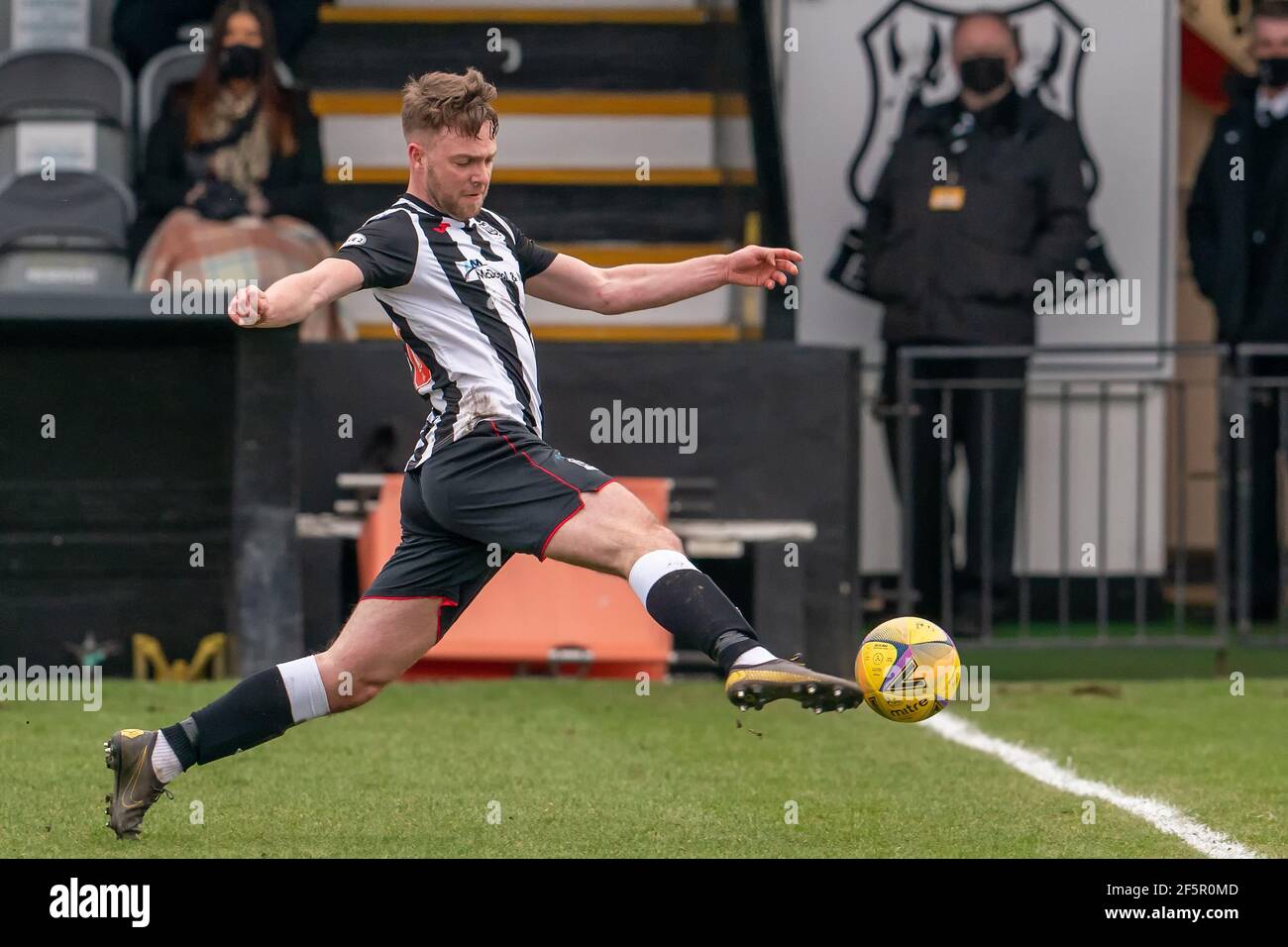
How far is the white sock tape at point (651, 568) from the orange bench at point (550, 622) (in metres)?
4.61

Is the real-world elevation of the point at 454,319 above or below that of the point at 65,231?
below

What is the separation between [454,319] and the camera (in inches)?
240

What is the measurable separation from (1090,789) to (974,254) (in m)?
4.53

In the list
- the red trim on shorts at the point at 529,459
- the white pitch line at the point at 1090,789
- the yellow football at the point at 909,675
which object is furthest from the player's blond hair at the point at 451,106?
the white pitch line at the point at 1090,789

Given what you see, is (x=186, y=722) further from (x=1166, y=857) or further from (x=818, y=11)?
(x=818, y=11)

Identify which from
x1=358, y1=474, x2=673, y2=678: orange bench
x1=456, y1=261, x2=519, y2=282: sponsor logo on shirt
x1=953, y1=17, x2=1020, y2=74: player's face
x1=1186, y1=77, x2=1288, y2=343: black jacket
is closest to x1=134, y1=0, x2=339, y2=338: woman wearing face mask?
x1=358, y1=474, x2=673, y2=678: orange bench

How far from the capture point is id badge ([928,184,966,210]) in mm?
11383

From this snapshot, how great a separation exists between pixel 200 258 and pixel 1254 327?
5.80 metres

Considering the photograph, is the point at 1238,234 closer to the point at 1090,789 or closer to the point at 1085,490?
the point at 1085,490

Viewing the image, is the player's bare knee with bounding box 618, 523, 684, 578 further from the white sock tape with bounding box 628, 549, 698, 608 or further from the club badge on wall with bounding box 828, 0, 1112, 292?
the club badge on wall with bounding box 828, 0, 1112, 292

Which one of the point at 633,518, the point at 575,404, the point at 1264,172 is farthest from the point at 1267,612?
the point at 633,518

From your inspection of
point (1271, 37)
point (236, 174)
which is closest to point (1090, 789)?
point (1271, 37)

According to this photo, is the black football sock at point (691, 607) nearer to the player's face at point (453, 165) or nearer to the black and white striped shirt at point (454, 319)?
the black and white striped shirt at point (454, 319)

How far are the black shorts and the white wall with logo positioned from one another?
6603 mm
